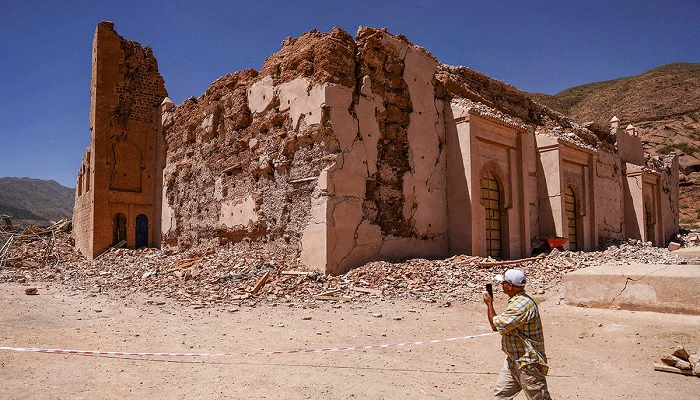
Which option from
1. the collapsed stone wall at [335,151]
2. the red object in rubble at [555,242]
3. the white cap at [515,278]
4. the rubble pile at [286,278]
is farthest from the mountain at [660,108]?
the white cap at [515,278]

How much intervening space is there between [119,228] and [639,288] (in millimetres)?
16751

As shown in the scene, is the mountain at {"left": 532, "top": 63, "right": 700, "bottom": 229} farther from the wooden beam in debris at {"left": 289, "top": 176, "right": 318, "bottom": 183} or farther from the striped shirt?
the striped shirt

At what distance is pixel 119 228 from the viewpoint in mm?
17984

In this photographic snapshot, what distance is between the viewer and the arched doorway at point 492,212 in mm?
12828

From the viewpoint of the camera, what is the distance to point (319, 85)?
10.3 meters

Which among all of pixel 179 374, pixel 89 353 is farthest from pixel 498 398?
pixel 89 353

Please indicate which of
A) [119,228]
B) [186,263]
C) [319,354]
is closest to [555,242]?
[186,263]

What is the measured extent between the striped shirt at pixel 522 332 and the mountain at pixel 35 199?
247ft

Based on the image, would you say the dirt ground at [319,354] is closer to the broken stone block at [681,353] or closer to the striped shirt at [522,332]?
the broken stone block at [681,353]

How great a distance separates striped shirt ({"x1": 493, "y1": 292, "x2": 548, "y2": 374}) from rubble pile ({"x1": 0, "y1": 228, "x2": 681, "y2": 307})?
16.2 ft

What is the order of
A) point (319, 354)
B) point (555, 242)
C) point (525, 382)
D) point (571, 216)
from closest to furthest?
point (525, 382) → point (319, 354) → point (555, 242) → point (571, 216)

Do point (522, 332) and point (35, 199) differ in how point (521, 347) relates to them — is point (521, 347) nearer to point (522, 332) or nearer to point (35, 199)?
point (522, 332)

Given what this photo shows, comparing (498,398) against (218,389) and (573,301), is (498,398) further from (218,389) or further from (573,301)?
(573,301)

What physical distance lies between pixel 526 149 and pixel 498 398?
11.5 metres
